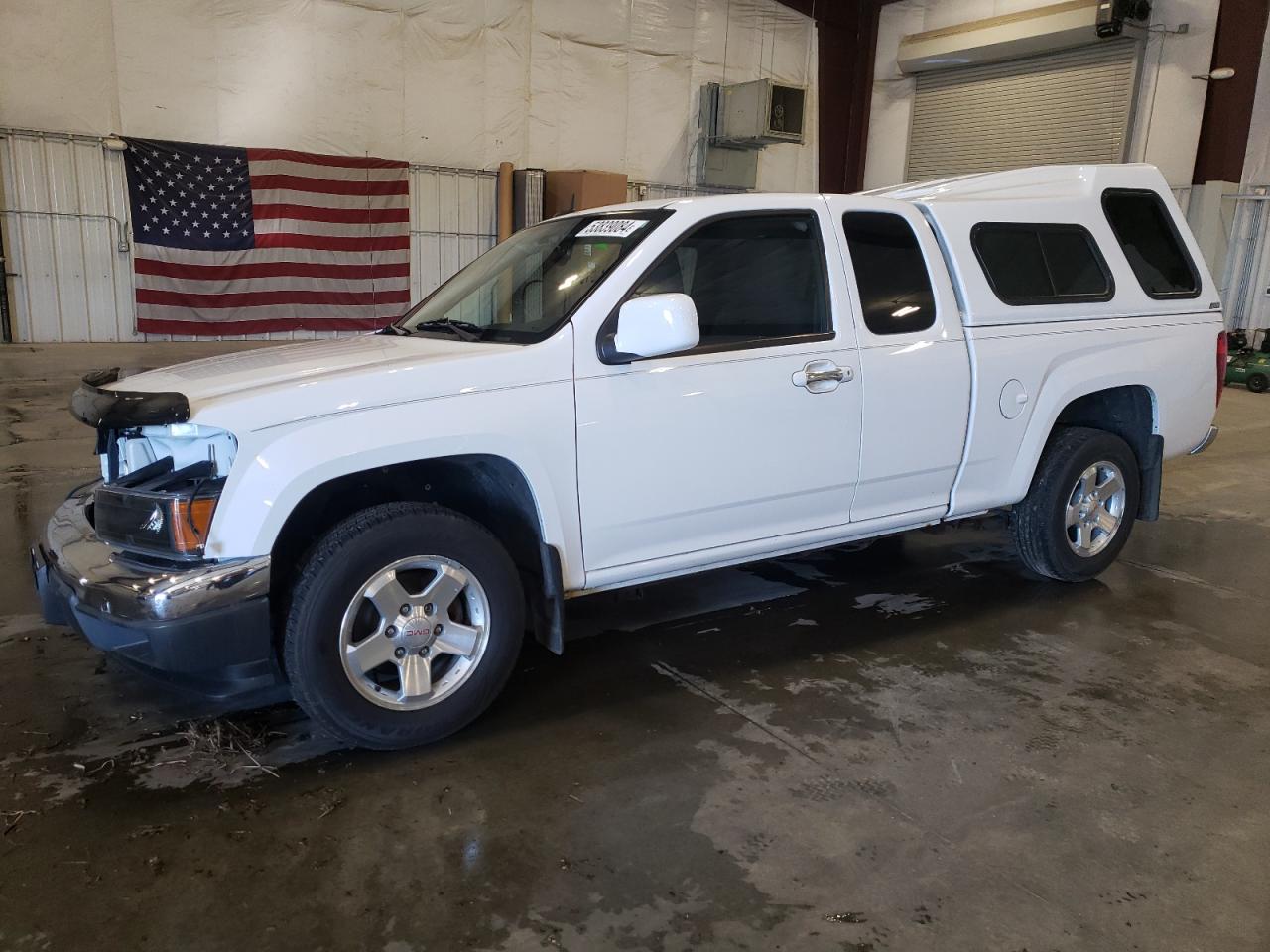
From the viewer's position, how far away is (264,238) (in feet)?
43.4

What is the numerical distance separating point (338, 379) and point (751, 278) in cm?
164

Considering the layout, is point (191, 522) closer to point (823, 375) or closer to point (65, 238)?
point (823, 375)

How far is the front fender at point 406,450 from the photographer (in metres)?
2.73

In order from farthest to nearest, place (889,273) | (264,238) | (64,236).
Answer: (264,238) < (64,236) < (889,273)

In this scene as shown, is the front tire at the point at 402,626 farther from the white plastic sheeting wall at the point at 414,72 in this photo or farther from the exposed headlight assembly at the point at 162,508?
the white plastic sheeting wall at the point at 414,72

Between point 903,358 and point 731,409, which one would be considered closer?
point 731,409

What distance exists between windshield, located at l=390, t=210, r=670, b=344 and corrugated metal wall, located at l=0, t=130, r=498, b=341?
408 inches

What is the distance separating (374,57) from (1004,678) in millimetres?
13130

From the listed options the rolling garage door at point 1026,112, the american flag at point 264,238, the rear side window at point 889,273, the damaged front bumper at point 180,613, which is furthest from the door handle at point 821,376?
the rolling garage door at point 1026,112

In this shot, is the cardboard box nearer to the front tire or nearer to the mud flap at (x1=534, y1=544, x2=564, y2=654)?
the mud flap at (x1=534, y1=544, x2=564, y2=654)

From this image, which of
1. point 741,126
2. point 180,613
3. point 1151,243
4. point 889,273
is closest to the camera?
point 180,613

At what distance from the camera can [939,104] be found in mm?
17922

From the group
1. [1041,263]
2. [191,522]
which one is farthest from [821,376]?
[191,522]

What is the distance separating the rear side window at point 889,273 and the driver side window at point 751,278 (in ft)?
0.65
